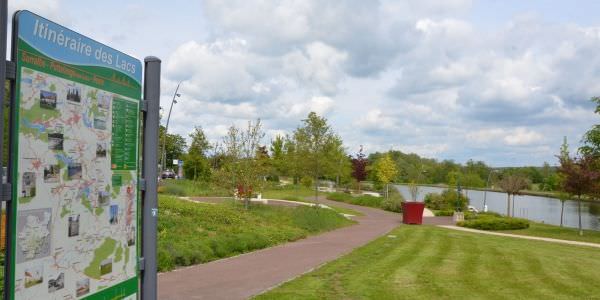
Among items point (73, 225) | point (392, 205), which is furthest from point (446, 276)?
point (392, 205)

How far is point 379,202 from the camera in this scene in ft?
121

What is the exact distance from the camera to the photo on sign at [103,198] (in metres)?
4.04

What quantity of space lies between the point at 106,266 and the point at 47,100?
141cm

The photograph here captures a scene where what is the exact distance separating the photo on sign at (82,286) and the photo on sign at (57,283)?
0.58 feet

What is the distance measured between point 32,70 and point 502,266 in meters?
10.8

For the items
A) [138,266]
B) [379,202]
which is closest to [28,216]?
[138,266]

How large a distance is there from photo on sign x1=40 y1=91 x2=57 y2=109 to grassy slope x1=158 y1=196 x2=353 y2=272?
6.96 metres

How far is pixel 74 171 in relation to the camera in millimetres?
3707

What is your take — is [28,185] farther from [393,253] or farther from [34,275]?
[393,253]

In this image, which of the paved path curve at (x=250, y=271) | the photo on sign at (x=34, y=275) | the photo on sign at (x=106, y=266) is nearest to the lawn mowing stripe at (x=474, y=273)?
the paved path curve at (x=250, y=271)

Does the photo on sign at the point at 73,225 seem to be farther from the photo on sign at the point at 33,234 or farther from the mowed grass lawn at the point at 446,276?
the mowed grass lawn at the point at 446,276

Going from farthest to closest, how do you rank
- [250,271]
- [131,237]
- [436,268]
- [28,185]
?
[436,268] < [250,271] < [131,237] < [28,185]

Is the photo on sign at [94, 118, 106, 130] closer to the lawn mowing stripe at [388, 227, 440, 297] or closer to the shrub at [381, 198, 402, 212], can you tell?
the lawn mowing stripe at [388, 227, 440, 297]

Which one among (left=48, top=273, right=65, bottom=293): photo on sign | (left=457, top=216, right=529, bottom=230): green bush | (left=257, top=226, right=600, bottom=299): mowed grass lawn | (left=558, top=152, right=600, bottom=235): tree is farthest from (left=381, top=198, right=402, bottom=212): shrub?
(left=48, top=273, right=65, bottom=293): photo on sign
